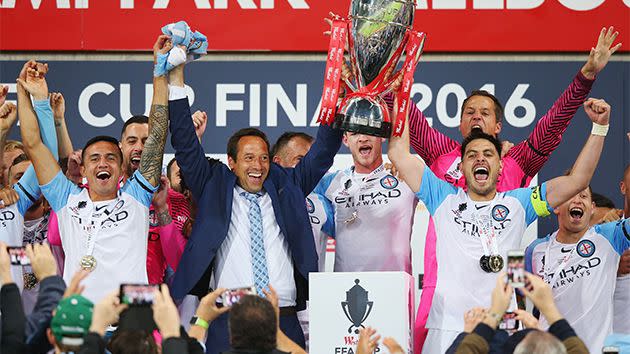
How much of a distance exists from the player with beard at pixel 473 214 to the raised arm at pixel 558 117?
526mm

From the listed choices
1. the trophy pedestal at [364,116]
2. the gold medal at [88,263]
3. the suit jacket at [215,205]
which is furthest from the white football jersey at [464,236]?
the gold medal at [88,263]

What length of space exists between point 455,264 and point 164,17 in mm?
3484

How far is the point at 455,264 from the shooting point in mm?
→ 6473

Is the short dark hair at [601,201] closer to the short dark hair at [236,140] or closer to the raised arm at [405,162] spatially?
the raised arm at [405,162]

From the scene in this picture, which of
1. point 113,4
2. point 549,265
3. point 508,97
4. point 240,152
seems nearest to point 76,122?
point 113,4

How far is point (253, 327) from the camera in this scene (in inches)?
187

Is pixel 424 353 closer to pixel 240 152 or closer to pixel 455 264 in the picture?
pixel 455 264

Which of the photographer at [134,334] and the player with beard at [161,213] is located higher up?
the player with beard at [161,213]

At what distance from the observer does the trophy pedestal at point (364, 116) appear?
6.47 m

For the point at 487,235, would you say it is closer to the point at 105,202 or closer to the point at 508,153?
the point at 508,153

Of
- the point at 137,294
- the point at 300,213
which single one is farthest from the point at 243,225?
the point at 137,294

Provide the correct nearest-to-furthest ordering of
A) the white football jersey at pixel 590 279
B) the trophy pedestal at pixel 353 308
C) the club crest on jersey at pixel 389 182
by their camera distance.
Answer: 1. the trophy pedestal at pixel 353 308
2. the white football jersey at pixel 590 279
3. the club crest on jersey at pixel 389 182

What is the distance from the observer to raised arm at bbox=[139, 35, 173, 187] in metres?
6.78

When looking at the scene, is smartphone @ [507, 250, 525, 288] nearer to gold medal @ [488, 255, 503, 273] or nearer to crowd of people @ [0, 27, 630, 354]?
crowd of people @ [0, 27, 630, 354]
